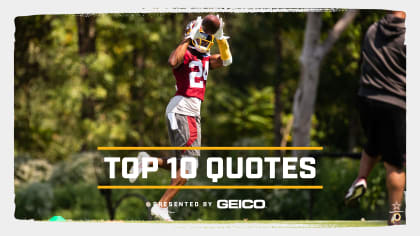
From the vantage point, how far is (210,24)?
6605mm

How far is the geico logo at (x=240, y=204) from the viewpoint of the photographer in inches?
262

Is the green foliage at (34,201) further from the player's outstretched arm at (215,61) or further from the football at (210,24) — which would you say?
the football at (210,24)

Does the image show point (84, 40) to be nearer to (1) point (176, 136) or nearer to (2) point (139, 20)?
(2) point (139, 20)

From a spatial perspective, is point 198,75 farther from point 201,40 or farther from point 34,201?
point 34,201

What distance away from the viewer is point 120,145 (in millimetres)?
6867

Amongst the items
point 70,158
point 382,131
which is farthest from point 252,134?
point 70,158

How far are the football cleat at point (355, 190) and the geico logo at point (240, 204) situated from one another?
74 centimetres

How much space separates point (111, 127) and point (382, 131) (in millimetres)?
2360

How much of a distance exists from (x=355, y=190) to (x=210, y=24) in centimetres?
186

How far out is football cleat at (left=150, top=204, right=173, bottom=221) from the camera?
22.1 feet

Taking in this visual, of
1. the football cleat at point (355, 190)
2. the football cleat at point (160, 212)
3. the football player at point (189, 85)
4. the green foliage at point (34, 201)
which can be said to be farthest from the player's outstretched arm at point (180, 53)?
the football cleat at point (355, 190)

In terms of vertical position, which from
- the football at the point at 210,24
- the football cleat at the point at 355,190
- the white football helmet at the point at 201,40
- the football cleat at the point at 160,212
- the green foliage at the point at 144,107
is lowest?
the football cleat at the point at 160,212

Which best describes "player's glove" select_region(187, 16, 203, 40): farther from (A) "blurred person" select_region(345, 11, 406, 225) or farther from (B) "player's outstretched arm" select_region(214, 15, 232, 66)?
(A) "blurred person" select_region(345, 11, 406, 225)

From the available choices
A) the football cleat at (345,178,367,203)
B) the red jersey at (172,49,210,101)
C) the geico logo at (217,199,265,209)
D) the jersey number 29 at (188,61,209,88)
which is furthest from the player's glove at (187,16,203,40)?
the football cleat at (345,178,367,203)
